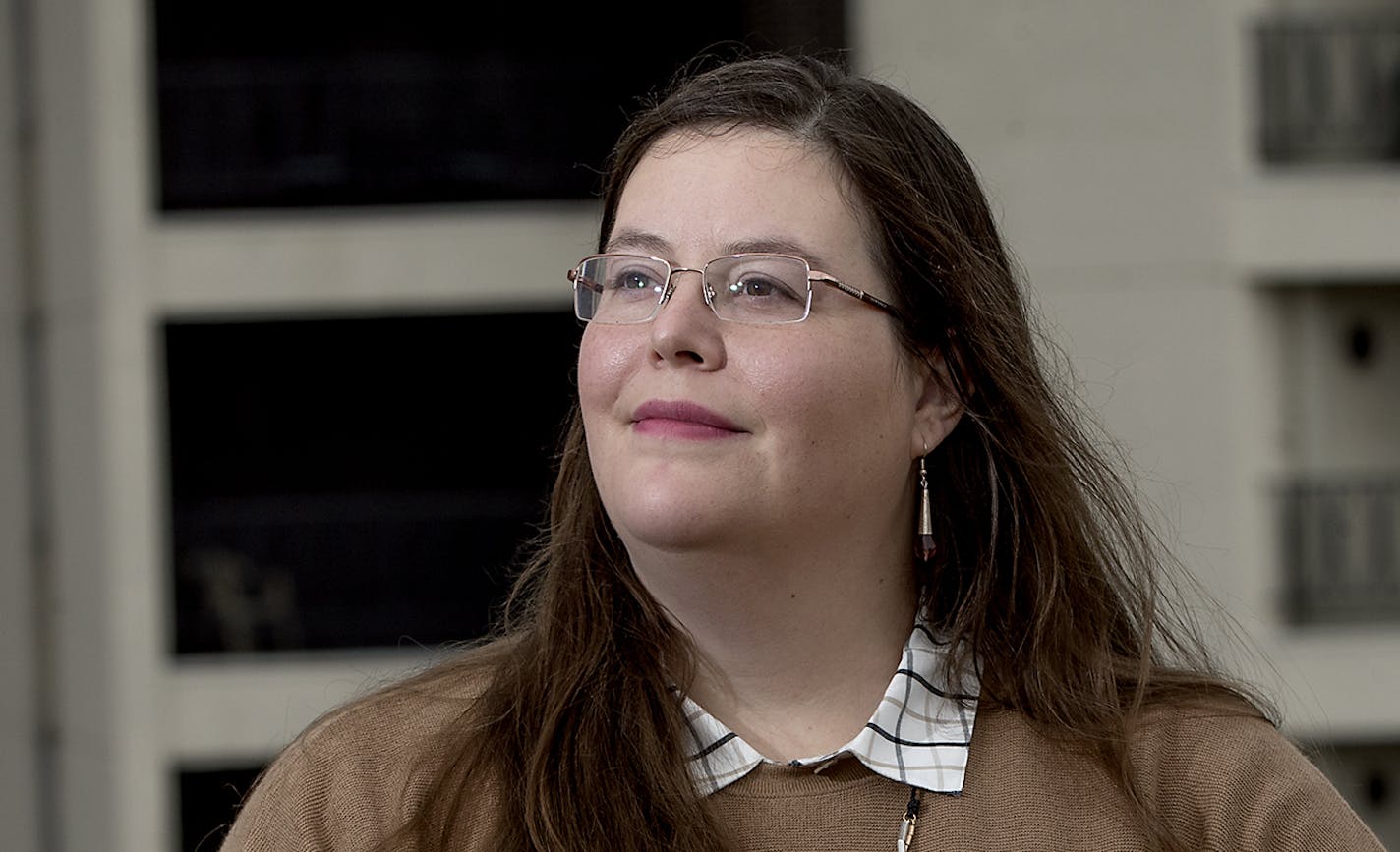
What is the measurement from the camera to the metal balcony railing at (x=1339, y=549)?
11.7 metres

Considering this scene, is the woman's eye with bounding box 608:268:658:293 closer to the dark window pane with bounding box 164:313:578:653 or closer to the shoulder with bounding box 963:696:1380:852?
the shoulder with bounding box 963:696:1380:852

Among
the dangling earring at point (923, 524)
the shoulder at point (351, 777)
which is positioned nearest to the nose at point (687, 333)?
the dangling earring at point (923, 524)

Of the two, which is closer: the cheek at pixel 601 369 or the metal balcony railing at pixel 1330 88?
the cheek at pixel 601 369

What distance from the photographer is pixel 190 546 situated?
1258cm

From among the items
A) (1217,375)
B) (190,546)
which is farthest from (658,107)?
(190,546)

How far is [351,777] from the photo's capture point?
245cm

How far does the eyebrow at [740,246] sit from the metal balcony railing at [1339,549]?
31.9 ft

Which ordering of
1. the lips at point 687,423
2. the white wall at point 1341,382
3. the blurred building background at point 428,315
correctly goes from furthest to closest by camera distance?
the white wall at point 1341,382 → the blurred building background at point 428,315 → the lips at point 687,423

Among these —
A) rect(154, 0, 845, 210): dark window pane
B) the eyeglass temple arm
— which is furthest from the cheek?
rect(154, 0, 845, 210): dark window pane

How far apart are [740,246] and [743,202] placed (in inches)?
2.4

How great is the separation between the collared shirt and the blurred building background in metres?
7.40

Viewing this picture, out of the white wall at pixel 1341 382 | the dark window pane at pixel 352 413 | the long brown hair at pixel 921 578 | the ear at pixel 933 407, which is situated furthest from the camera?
the dark window pane at pixel 352 413

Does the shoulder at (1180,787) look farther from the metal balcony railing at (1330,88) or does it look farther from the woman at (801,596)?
the metal balcony railing at (1330,88)

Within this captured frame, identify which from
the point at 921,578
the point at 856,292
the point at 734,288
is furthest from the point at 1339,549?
the point at 734,288
